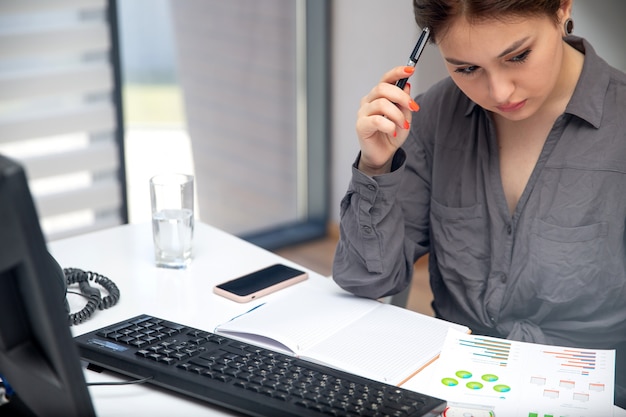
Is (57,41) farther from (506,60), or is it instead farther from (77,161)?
(506,60)

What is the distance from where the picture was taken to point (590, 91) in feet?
4.20

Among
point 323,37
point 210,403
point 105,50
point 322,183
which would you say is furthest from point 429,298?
point 210,403

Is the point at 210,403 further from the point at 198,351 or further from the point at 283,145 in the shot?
the point at 283,145

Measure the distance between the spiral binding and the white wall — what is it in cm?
178

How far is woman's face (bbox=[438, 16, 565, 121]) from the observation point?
3.72 ft

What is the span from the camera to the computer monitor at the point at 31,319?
0.62m

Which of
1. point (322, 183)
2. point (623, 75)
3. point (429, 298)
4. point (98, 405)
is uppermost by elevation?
point (623, 75)

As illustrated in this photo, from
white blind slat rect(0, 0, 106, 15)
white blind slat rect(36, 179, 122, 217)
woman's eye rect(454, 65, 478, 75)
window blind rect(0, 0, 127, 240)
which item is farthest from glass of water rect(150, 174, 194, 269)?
white blind slat rect(36, 179, 122, 217)

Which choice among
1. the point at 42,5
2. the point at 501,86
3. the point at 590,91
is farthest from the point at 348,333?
the point at 42,5

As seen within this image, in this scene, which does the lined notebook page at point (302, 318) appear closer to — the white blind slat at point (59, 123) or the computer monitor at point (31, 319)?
the computer monitor at point (31, 319)

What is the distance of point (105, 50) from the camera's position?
2.72 metres

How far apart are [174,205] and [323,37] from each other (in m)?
1.90

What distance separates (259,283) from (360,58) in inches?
75.1

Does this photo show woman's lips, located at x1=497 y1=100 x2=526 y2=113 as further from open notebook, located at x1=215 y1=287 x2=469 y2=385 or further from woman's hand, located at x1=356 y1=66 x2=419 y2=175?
open notebook, located at x1=215 y1=287 x2=469 y2=385
